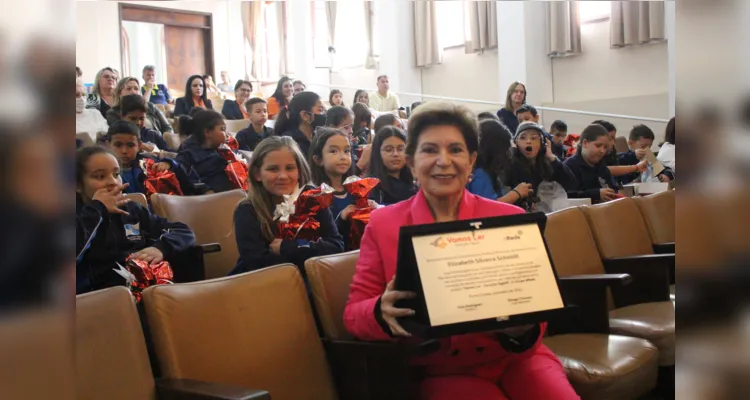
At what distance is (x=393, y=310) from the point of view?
1.48 meters

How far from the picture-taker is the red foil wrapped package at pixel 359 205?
253cm

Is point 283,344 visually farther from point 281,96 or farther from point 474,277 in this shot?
point 281,96

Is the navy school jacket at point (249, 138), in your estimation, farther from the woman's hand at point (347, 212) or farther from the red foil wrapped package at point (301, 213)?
the red foil wrapped package at point (301, 213)

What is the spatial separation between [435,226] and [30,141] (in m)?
1.20

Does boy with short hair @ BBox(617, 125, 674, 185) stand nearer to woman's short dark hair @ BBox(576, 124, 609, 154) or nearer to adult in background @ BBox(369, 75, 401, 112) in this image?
woman's short dark hair @ BBox(576, 124, 609, 154)

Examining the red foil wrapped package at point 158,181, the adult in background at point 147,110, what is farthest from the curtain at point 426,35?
the red foil wrapped package at point 158,181

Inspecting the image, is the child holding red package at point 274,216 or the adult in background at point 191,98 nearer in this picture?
the child holding red package at point 274,216

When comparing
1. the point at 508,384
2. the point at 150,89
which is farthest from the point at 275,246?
the point at 150,89

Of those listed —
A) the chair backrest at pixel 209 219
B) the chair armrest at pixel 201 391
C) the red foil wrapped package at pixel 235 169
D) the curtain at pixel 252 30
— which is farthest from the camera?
the curtain at pixel 252 30

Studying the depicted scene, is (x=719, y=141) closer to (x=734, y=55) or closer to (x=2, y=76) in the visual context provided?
(x=734, y=55)

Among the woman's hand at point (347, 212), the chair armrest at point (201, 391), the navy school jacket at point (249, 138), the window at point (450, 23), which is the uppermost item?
→ the window at point (450, 23)

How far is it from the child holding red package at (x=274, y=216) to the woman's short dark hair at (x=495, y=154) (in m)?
1.18

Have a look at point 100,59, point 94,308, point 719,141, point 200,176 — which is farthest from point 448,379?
point 100,59

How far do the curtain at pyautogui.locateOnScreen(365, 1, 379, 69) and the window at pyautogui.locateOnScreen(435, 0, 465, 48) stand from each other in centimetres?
142
